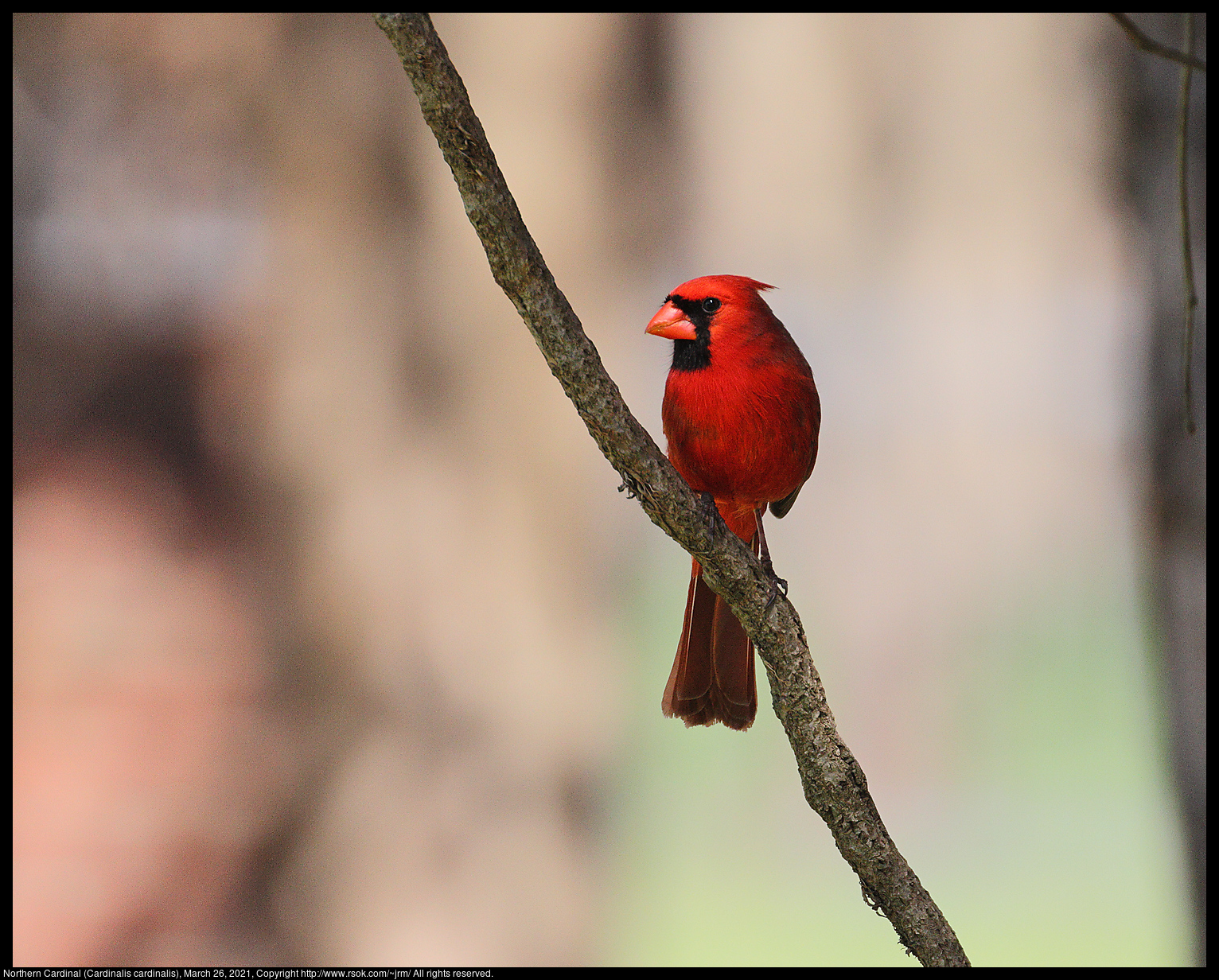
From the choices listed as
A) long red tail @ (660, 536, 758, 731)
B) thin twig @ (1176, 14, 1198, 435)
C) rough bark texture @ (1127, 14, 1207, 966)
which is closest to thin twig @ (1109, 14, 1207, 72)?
thin twig @ (1176, 14, 1198, 435)

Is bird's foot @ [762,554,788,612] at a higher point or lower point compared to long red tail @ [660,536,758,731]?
higher

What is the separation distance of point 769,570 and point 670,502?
210mm

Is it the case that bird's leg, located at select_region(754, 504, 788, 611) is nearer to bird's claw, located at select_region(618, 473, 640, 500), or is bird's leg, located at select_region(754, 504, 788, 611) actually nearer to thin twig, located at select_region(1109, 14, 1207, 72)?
bird's claw, located at select_region(618, 473, 640, 500)

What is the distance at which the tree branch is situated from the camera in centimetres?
59

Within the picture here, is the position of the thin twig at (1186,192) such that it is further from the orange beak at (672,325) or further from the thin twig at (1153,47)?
the orange beak at (672,325)

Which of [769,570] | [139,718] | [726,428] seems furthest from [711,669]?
[139,718]

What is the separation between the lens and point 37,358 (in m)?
1.73

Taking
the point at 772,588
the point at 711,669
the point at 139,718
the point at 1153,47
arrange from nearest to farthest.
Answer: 1. the point at 1153,47
2. the point at 772,588
3. the point at 711,669
4. the point at 139,718

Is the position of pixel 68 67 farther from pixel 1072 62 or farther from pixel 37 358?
pixel 1072 62

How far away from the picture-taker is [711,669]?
104 cm

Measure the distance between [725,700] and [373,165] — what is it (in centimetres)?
133

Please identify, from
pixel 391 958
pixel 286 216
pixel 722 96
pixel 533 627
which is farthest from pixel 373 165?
pixel 391 958

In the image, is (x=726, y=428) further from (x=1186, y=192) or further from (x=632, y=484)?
(x=1186, y=192)

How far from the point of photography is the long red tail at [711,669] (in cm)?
104
